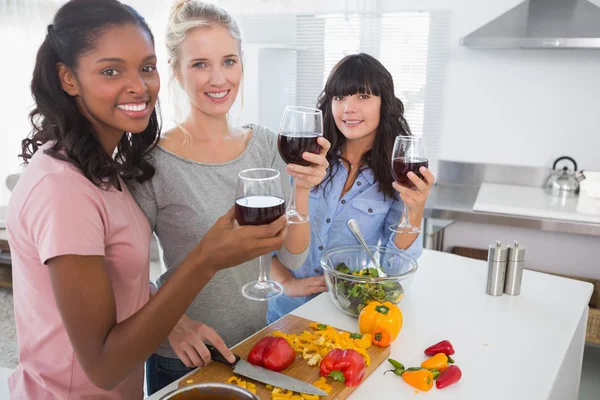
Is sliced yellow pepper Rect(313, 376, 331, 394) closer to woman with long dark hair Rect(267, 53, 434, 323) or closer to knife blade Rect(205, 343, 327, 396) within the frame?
knife blade Rect(205, 343, 327, 396)

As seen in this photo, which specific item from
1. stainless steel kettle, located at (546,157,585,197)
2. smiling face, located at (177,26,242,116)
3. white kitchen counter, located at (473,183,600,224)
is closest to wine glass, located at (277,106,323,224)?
smiling face, located at (177,26,242,116)

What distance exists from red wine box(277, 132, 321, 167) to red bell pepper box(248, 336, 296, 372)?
421 millimetres

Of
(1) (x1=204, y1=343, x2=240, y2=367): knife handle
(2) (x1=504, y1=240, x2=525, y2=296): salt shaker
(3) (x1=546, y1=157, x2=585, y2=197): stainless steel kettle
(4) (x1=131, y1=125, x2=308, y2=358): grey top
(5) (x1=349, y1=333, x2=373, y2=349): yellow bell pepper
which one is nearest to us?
(1) (x1=204, y1=343, x2=240, y2=367): knife handle

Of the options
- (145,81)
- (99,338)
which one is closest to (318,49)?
(145,81)

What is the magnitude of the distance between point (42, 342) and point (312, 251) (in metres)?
0.94

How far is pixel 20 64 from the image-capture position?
13.5ft

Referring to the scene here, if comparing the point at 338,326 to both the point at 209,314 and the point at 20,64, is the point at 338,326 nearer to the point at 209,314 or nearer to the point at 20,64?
the point at 209,314

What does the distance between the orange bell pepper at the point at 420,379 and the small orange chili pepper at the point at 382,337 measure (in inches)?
4.4

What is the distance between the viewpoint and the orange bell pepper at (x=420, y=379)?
3.64ft

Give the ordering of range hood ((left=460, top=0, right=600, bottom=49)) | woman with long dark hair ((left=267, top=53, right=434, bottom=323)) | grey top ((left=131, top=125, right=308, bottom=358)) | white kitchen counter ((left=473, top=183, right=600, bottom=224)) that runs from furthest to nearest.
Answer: white kitchen counter ((left=473, top=183, right=600, bottom=224)) → range hood ((left=460, top=0, right=600, bottom=49)) → woman with long dark hair ((left=267, top=53, right=434, bottom=323)) → grey top ((left=131, top=125, right=308, bottom=358))

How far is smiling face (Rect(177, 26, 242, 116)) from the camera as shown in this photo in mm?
1372

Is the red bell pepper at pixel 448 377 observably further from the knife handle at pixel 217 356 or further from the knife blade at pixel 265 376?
the knife handle at pixel 217 356

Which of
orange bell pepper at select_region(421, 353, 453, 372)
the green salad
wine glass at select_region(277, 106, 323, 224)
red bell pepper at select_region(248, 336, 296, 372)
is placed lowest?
orange bell pepper at select_region(421, 353, 453, 372)

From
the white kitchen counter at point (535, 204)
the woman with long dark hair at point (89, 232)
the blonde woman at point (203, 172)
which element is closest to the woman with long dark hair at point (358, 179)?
the blonde woman at point (203, 172)
